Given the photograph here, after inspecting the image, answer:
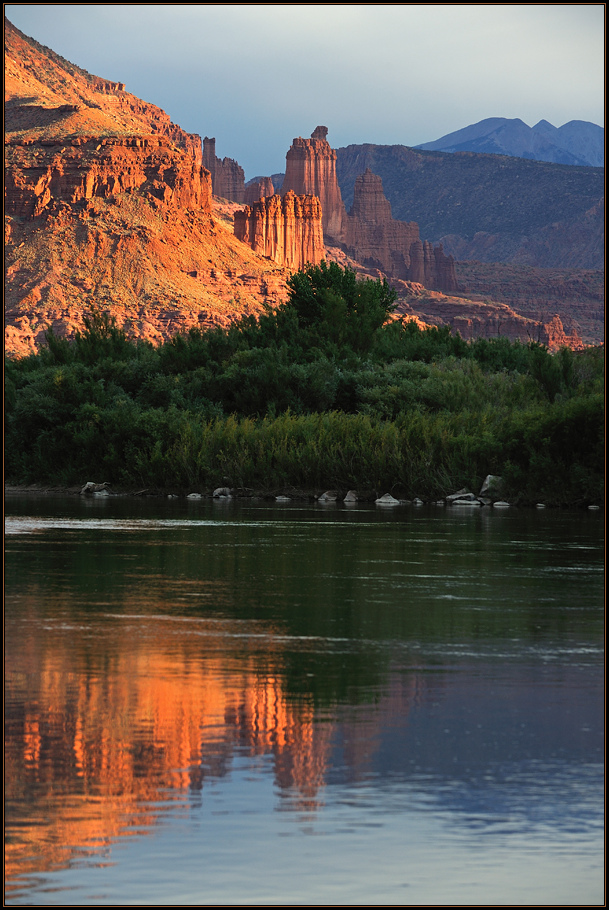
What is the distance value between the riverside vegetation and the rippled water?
53.4ft

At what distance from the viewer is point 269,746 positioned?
7.13 m

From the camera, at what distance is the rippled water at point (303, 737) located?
5.22 metres

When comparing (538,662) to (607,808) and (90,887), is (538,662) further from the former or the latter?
(90,887)

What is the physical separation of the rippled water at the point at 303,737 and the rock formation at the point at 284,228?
154 meters

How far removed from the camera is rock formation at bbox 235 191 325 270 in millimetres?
171875

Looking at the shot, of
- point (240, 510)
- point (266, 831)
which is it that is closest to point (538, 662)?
point (266, 831)

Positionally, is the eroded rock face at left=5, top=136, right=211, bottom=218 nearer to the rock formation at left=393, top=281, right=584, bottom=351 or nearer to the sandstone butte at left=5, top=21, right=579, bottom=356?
the sandstone butte at left=5, top=21, right=579, bottom=356

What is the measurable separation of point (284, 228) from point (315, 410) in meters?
140

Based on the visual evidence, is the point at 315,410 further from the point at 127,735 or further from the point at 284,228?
the point at 284,228

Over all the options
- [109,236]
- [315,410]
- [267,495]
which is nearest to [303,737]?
[267,495]


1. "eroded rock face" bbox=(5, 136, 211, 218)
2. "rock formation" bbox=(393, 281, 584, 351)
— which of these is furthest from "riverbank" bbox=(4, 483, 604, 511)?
"rock formation" bbox=(393, 281, 584, 351)

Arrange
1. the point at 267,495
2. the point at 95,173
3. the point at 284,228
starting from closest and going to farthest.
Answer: the point at 267,495, the point at 95,173, the point at 284,228

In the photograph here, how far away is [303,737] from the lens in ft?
24.0

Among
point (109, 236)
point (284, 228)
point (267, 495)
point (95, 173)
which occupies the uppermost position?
point (284, 228)
